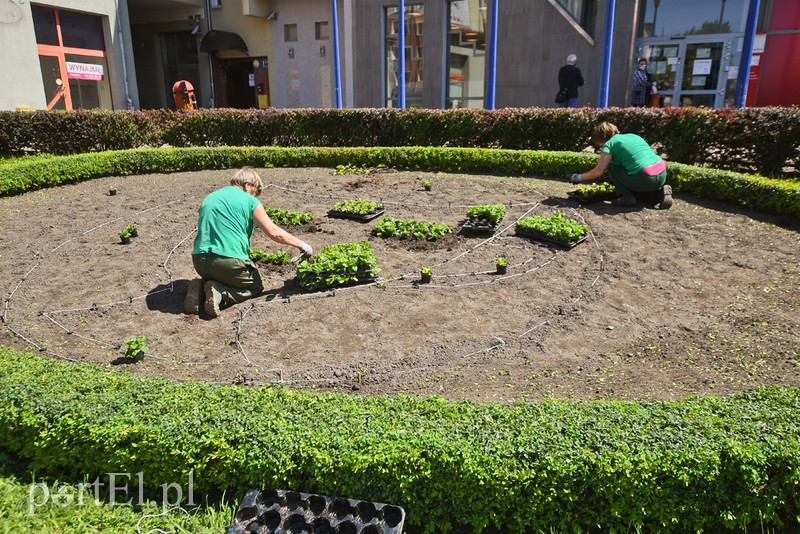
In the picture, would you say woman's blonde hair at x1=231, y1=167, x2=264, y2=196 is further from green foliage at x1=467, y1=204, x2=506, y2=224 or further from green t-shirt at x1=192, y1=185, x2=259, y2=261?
green foliage at x1=467, y1=204, x2=506, y2=224

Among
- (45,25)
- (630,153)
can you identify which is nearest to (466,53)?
(630,153)

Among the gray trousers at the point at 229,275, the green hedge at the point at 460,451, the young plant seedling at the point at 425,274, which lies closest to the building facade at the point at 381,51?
the young plant seedling at the point at 425,274

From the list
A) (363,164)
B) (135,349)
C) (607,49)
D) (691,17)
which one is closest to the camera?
(135,349)

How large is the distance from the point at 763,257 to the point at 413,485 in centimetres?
571

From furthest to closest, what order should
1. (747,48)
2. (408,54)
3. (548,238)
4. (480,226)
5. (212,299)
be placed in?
(408,54)
(747,48)
(480,226)
(548,238)
(212,299)

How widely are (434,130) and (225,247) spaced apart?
8.19 meters

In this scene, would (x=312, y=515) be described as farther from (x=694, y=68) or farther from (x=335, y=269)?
(x=694, y=68)

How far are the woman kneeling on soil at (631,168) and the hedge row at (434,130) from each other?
2.36 meters

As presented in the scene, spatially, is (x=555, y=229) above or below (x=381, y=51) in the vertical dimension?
below

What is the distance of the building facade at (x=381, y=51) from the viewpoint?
16594 millimetres

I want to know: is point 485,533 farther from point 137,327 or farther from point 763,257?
point 763,257

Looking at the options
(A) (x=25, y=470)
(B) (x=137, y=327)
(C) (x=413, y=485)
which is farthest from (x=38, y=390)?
(C) (x=413, y=485)

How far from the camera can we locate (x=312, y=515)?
2.98m

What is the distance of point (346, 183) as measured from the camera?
34.8 feet
